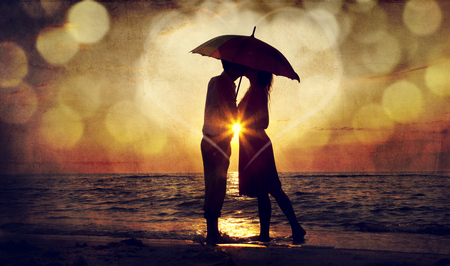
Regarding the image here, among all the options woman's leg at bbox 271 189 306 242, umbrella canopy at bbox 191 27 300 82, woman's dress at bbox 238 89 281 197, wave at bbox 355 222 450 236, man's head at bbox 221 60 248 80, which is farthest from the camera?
wave at bbox 355 222 450 236

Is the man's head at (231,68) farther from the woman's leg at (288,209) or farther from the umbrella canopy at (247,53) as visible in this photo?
the woman's leg at (288,209)

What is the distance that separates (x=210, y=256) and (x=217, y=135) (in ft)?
3.73

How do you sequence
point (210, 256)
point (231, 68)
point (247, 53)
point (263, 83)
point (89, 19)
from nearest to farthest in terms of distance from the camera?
point (210, 256), point (247, 53), point (231, 68), point (263, 83), point (89, 19)

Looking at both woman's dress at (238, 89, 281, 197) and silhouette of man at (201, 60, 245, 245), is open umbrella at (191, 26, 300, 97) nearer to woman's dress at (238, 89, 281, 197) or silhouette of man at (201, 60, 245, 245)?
silhouette of man at (201, 60, 245, 245)

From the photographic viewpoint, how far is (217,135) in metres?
3.00

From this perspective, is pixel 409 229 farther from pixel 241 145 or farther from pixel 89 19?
pixel 89 19

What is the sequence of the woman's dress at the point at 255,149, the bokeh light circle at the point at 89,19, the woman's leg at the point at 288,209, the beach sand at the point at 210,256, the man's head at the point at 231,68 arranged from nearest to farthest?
the beach sand at the point at 210,256 → the man's head at the point at 231,68 → the woman's dress at the point at 255,149 → the woman's leg at the point at 288,209 → the bokeh light circle at the point at 89,19

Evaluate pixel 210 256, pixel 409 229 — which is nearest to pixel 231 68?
pixel 210 256

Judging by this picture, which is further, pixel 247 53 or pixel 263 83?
pixel 263 83

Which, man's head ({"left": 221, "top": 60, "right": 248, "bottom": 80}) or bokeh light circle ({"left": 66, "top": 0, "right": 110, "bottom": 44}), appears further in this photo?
bokeh light circle ({"left": 66, "top": 0, "right": 110, "bottom": 44})

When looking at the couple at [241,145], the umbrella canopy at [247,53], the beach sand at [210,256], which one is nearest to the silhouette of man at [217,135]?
the couple at [241,145]

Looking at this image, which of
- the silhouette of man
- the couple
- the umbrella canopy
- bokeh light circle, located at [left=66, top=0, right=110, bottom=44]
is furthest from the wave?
bokeh light circle, located at [left=66, top=0, right=110, bottom=44]

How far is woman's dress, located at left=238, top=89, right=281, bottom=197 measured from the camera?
3215 mm

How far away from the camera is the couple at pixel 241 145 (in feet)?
9.70
